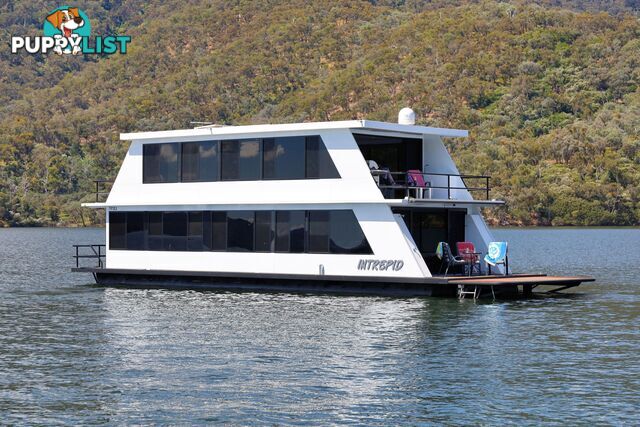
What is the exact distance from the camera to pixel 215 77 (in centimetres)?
17588

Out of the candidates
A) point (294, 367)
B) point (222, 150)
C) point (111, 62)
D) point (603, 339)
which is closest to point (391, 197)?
point (222, 150)

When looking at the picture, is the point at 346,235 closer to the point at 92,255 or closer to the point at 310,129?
the point at 310,129

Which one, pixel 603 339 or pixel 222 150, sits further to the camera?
pixel 222 150

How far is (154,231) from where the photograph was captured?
3694 cm

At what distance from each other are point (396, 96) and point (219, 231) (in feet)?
392

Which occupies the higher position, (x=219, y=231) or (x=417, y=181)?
(x=417, y=181)

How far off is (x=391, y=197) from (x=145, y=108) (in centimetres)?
13714

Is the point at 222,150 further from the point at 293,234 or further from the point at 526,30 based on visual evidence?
the point at 526,30

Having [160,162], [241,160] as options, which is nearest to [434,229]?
[241,160]

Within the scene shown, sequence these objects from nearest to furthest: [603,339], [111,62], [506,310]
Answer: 1. [603,339]
2. [506,310]
3. [111,62]

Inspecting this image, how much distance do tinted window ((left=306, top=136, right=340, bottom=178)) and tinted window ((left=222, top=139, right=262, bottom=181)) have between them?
189 centimetres

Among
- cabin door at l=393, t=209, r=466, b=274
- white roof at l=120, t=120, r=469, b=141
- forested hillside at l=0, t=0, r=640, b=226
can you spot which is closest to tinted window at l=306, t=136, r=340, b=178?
white roof at l=120, t=120, r=469, b=141

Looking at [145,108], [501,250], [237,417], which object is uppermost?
[145,108]

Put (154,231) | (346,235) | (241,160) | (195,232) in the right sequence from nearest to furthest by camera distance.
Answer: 1. (346,235)
2. (241,160)
3. (195,232)
4. (154,231)
